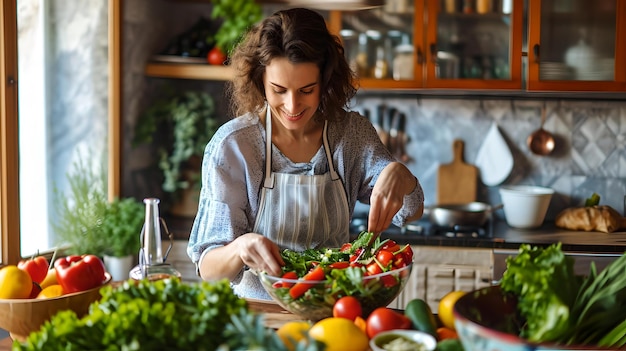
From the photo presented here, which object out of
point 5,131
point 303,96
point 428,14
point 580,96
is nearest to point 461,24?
point 428,14

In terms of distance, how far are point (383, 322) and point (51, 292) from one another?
0.77m

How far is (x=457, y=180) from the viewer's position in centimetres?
409

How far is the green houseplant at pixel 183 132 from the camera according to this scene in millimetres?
3900

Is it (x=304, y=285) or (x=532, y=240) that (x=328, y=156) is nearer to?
(x=304, y=285)

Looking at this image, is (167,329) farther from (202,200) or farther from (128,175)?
(128,175)

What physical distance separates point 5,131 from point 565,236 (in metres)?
2.43

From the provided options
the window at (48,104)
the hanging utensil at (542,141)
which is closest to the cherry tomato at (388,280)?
the window at (48,104)

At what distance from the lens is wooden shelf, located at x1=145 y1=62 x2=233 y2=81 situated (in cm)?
384

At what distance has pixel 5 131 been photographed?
292 centimetres

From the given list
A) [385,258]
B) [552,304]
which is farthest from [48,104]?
[552,304]

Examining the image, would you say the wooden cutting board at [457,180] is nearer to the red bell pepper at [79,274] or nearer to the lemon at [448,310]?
the lemon at [448,310]

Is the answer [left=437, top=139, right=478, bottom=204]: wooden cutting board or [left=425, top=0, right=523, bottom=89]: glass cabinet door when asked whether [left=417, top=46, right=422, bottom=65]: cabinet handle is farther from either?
[left=437, top=139, right=478, bottom=204]: wooden cutting board

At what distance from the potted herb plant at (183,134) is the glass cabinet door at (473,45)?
113 cm

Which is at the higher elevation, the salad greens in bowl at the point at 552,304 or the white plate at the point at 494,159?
the white plate at the point at 494,159
